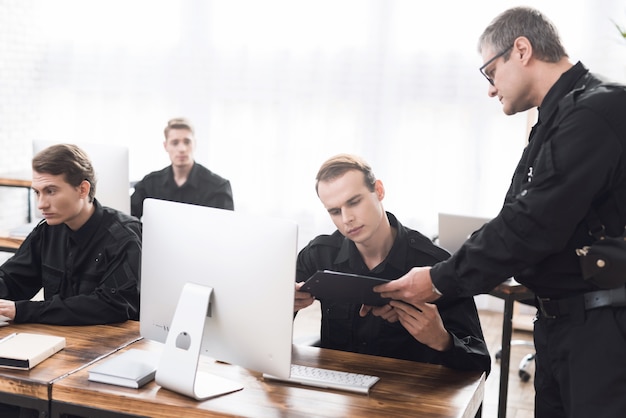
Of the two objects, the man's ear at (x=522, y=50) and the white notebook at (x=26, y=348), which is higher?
the man's ear at (x=522, y=50)

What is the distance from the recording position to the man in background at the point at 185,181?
16.2ft

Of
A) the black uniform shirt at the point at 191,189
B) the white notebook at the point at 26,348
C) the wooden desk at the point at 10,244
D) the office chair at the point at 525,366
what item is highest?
the black uniform shirt at the point at 191,189

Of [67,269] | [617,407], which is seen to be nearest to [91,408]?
[67,269]

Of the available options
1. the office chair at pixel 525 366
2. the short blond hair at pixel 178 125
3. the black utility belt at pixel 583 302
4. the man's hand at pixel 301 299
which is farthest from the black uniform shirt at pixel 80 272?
the office chair at pixel 525 366

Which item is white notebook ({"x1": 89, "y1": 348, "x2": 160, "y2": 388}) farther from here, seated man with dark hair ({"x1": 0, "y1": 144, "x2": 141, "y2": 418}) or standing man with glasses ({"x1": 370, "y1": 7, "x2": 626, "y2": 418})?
A: standing man with glasses ({"x1": 370, "y1": 7, "x2": 626, "y2": 418})

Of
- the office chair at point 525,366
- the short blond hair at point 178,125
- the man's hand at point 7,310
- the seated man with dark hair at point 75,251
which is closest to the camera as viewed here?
the man's hand at point 7,310

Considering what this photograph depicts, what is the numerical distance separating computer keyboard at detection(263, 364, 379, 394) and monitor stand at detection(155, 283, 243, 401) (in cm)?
18

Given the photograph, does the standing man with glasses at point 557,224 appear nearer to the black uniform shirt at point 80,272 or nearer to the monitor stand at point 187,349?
the monitor stand at point 187,349

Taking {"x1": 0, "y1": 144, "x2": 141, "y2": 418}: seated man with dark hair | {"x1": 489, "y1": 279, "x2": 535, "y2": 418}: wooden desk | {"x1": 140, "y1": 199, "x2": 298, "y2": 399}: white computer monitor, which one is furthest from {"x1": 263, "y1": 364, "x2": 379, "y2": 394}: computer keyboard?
{"x1": 489, "y1": 279, "x2": 535, "y2": 418}: wooden desk

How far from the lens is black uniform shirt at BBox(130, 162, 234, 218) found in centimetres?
491

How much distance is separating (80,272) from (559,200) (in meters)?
1.70

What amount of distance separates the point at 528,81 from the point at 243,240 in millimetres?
917

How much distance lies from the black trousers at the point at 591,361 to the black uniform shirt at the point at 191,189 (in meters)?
2.99

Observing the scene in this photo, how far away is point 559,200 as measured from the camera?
202 cm
